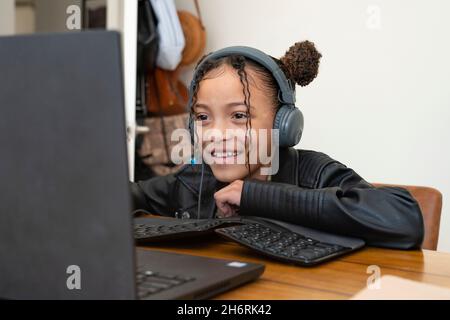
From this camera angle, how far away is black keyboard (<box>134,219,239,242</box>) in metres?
0.85

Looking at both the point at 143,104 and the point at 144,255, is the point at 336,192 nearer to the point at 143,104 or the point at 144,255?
the point at 144,255

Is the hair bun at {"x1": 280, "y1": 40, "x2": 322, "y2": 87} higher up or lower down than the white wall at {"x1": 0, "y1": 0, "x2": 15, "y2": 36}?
lower down

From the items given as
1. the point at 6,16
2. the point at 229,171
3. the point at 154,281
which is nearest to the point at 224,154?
the point at 229,171

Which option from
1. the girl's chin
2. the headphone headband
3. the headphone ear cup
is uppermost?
the headphone headband

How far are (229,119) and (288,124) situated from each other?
126 millimetres

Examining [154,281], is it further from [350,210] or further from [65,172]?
Result: [350,210]

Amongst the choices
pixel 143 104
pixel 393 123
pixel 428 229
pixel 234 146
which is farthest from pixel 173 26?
pixel 428 229

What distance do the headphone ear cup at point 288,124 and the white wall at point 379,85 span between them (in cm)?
119

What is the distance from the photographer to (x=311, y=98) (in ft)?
8.11

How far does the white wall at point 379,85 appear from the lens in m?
2.18

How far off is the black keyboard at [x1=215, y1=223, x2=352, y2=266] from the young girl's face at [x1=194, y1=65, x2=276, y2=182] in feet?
0.98

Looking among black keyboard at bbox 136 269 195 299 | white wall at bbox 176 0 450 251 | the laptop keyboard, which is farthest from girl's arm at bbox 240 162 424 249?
white wall at bbox 176 0 450 251

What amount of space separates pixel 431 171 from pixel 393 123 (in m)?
0.24

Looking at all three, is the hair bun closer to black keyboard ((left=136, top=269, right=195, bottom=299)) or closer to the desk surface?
the desk surface
